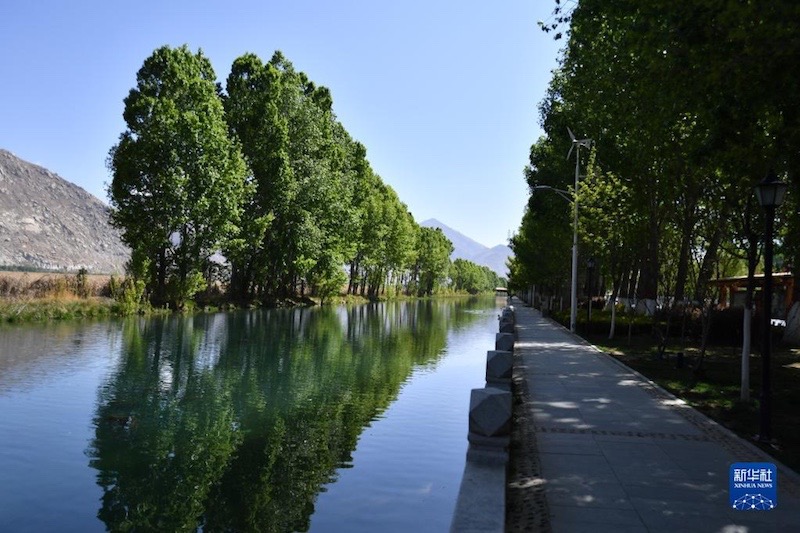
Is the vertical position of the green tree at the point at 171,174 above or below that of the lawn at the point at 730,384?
above

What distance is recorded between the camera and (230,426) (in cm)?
1134

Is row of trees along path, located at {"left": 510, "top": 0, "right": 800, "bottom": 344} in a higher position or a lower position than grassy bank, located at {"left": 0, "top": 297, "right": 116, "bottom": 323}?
higher

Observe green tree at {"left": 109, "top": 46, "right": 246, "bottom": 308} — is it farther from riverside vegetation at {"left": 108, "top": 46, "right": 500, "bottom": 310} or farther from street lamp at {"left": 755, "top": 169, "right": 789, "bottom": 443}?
street lamp at {"left": 755, "top": 169, "right": 789, "bottom": 443}

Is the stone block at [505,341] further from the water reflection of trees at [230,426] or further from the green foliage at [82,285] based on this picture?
the green foliage at [82,285]

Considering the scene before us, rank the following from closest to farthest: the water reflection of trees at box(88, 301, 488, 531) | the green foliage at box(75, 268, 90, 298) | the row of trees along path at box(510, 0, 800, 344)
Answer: the water reflection of trees at box(88, 301, 488, 531), the row of trees along path at box(510, 0, 800, 344), the green foliage at box(75, 268, 90, 298)

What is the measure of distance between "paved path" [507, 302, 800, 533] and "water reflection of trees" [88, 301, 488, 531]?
8.73 ft

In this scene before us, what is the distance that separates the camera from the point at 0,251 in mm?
165125

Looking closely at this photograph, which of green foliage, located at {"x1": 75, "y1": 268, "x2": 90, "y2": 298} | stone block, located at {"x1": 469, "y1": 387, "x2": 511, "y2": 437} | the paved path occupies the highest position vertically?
green foliage, located at {"x1": 75, "y1": 268, "x2": 90, "y2": 298}

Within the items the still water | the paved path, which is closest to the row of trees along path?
the paved path

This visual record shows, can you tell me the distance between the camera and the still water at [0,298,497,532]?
291 inches

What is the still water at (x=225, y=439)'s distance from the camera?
7.40 metres

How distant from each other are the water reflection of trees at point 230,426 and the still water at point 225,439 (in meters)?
0.03

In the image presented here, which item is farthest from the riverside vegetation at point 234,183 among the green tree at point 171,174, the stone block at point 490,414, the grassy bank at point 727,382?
the stone block at point 490,414

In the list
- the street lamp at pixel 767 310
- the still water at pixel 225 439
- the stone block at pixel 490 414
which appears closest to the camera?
the stone block at pixel 490 414
